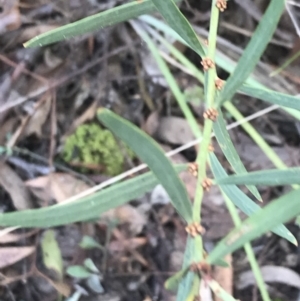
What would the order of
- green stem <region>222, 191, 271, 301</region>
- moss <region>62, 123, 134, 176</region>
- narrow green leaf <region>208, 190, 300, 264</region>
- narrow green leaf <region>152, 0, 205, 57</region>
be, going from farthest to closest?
moss <region>62, 123, 134, 176</region> < green stem <region>222, 191, 271, 301</region> < narrow green leaf <region>152, 0, 205, 57</region> < narrow green leaf <region>208, 190, 300, 264</region>

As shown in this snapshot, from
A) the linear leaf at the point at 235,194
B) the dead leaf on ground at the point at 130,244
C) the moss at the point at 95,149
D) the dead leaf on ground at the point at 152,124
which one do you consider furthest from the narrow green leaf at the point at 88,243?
the linear leaf at the point at 235,194

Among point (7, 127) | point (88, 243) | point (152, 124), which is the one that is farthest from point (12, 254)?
point (152, 124)

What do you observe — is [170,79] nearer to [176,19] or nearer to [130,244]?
[130,244]

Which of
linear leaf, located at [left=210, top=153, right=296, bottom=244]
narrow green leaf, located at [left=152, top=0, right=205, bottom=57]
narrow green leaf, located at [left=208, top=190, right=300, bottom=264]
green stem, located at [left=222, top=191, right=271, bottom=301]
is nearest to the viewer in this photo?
narrow green leaf, located at [left=208, top=190, right=300, bottom=264]

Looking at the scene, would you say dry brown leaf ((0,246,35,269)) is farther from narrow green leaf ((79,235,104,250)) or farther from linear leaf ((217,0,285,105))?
linear leaf ((217,0,285,105))

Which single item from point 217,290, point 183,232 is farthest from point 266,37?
point 183,232

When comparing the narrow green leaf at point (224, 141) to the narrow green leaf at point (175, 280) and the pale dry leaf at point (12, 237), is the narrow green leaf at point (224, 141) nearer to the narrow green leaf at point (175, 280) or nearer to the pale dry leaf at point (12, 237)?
the narrow green leaf at point (175, 280)

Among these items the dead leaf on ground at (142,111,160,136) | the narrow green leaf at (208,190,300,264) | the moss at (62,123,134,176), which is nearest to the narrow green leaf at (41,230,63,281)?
the moss at (62,123,134,176)

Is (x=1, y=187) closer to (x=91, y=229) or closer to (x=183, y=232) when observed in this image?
(x=91, y=229)
